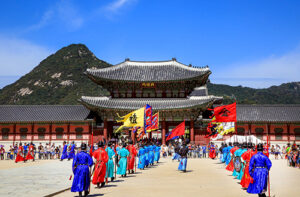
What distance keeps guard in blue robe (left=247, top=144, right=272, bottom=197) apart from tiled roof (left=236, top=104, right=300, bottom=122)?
87.6 feet

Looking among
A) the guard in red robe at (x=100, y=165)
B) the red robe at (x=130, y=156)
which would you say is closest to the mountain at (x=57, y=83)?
the red robe at (x=130, y=156)

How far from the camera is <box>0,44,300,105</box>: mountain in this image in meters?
85.9

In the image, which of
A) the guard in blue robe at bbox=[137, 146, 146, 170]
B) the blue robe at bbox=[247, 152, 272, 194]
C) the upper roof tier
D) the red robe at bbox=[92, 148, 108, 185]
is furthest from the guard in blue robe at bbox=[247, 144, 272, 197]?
the upper roof tier

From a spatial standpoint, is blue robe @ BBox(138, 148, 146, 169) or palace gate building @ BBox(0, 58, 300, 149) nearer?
blue robe @ BBox(138, 148, 146, 169)

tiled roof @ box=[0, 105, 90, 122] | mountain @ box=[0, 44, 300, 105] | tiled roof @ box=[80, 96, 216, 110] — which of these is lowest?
tiled roof @ box=[0, 105, 90, 122]

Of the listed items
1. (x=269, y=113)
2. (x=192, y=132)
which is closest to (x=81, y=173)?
(x=192, y=132)

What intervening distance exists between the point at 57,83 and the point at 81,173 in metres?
88.1

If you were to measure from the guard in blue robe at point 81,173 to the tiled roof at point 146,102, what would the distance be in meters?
23.4

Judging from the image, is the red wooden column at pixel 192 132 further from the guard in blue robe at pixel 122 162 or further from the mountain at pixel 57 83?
the mountain at pixel 57 83

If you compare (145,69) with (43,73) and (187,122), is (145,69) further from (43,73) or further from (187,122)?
(43,73)

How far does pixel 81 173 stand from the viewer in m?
8.73

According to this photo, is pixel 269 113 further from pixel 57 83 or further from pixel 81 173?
pixel 57 83

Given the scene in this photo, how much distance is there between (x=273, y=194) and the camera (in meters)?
9.33

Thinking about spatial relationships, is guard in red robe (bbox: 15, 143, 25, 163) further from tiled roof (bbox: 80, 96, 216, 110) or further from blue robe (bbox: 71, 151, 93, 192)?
blue robe (bbox: 71, 151, 93, 192)
